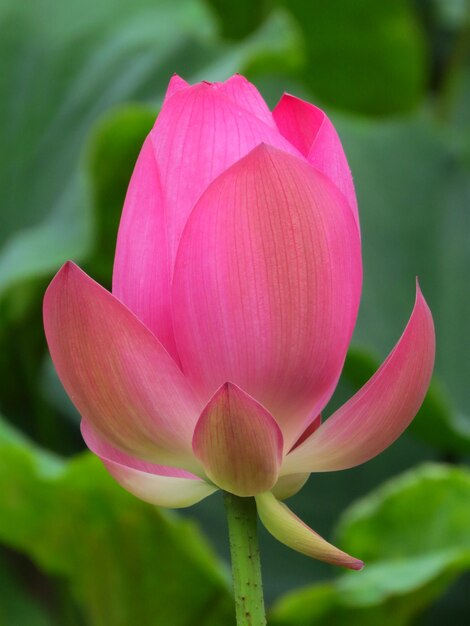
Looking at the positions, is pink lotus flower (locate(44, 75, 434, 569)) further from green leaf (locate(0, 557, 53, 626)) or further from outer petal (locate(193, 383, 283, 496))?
green leaf (locate(0, 557, 53, 626))

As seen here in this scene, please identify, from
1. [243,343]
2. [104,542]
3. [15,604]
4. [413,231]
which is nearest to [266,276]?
[243,343]

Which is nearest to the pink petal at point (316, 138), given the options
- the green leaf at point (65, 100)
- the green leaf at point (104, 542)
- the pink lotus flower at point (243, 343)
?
the pink lotus flower at point (243, 343)

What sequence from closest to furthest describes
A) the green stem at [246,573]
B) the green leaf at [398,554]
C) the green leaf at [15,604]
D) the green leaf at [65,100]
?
the green stem at [246,573] → the green leaf at [398,554] → the green leaf at [15,604] → the green leaf at [65,100]

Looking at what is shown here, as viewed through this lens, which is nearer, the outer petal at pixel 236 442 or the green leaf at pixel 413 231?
the outer petal at pixel 236 442

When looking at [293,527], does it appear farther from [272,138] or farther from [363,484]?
[363,484]

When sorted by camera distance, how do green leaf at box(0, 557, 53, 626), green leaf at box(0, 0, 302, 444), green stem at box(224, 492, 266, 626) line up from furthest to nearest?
green leaf at box(0, 0, 302, 444)
green leaf at box(0, 557, 53, 626)
green stem at box(224, 492, 266, 626)

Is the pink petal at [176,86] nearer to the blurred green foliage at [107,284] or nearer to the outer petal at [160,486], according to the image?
the outer petal at [160,486]

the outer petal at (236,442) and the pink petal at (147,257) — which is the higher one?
the pink petal at (147,257)

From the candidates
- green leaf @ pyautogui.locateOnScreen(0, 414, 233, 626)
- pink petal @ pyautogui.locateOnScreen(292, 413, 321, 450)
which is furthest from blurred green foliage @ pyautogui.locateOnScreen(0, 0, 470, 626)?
pink petal @ pyautogui.locateOnScreen(292, 413, 321, 450)
